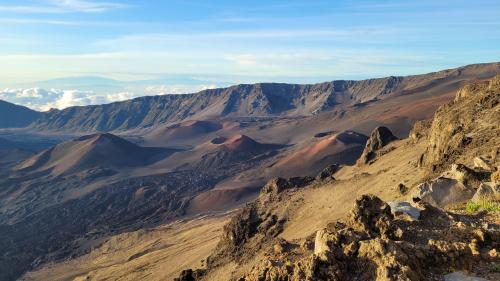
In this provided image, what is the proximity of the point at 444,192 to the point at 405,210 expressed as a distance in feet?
26.6

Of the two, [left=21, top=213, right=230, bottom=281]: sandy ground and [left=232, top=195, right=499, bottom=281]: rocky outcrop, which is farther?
[left=21, top=213, right=230, bottom=281]: sandy ground

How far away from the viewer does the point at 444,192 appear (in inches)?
746

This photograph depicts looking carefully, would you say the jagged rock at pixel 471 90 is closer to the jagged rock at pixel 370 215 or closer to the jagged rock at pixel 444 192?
the jagged rock at pixel 444 192

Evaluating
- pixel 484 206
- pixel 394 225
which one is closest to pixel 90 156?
pixel 484 206

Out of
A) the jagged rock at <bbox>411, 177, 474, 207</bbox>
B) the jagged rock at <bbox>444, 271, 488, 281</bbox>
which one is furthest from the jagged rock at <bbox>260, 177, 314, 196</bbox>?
the jagged rock at <bbox>444, 271, 488, 281</bbox>

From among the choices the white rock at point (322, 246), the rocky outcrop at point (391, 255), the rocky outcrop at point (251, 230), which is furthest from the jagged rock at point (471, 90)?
the white rock at point (322, 246)

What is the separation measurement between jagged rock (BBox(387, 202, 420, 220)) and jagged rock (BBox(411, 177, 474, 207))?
6.22 metres

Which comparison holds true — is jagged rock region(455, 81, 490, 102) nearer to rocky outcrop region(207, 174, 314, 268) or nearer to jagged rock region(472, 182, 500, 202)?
rocky outcrop region(207, 174, 314, 268)

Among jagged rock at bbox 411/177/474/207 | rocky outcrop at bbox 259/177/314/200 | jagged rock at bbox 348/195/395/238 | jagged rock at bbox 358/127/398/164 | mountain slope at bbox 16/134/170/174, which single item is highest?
jagged rock at bbox 348/195/395/238

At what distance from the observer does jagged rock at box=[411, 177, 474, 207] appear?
60.5 ft

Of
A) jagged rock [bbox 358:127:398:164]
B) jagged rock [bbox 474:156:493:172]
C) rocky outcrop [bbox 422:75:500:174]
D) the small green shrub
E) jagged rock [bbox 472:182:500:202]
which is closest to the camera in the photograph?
the small green shrub

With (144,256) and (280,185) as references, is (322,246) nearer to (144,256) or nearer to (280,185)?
(280,185)

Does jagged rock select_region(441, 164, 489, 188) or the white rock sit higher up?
the white rock

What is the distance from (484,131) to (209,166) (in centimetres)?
10788
